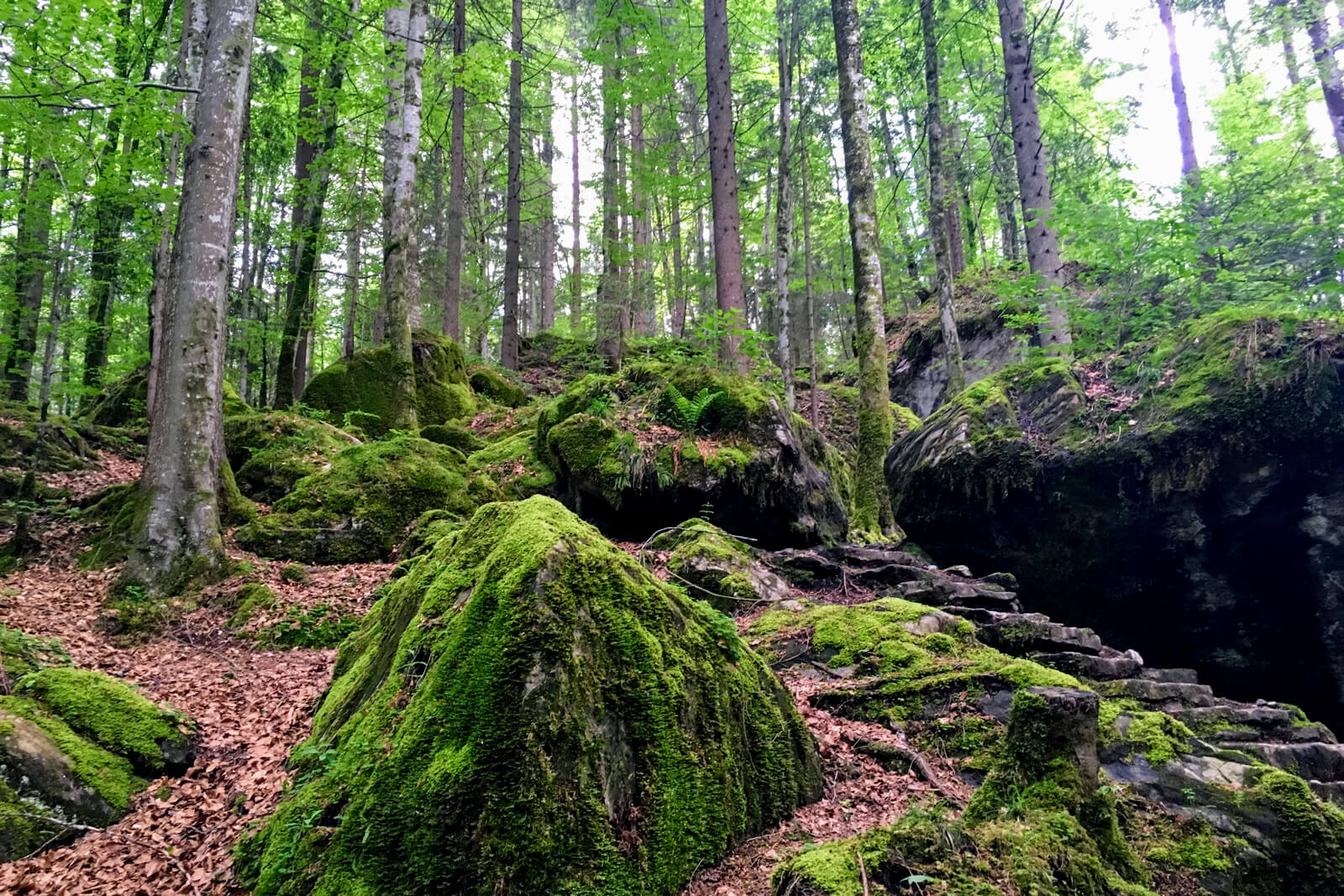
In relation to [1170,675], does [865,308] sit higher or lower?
higher

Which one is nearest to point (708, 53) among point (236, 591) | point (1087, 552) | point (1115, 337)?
point (1115, 337)

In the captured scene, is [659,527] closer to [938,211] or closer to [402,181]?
[402,181]

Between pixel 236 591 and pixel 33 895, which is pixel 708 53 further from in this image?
pixel 33 895

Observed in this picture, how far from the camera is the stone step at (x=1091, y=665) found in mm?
5586

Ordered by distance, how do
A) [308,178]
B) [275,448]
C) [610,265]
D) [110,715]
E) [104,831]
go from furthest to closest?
[610,265], [308,178], [275,448], [110,715], [104,831]

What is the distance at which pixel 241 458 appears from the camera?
376 inches

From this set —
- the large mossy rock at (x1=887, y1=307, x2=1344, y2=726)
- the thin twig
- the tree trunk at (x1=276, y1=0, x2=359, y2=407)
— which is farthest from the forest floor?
the tree trunk at (x1=276, y1=0, x2=359, y2=407)

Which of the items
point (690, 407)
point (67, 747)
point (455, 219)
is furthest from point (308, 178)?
point (67, 747)

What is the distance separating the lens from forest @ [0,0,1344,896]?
296 centimetres

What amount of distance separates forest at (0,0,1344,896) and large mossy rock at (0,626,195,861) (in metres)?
0.03

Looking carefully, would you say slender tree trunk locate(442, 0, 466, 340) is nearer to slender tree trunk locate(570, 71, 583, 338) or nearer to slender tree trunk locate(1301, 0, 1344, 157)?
slender tree trunk locate(570, 71, 583, 338)

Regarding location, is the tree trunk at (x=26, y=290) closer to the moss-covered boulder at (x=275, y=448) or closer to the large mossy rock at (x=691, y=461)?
the moss-covered boulder at (x=275, y=448)

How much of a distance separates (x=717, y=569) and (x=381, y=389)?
27.0ft

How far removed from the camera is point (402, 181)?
449 inches
